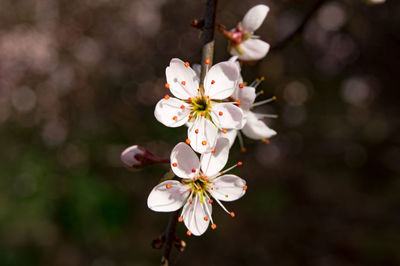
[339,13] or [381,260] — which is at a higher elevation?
[339,13]

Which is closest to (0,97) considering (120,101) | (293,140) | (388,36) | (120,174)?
(120,101)

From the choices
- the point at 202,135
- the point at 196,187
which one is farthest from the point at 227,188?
the point at 202,135

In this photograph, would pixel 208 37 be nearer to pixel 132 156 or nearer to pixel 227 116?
pixel 227 116

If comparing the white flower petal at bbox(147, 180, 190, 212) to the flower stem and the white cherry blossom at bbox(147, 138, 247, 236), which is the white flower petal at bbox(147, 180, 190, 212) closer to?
the white cherry blossom at bbox(147, 138, 247, 236)

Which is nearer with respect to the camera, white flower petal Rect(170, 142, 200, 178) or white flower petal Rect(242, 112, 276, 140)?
white flower petal Rect(170, 142, 200, 178)

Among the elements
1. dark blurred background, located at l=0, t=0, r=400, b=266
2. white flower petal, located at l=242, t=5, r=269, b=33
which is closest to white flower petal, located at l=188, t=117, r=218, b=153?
white flower petal, located at l=242, t=5, r=269, b=33

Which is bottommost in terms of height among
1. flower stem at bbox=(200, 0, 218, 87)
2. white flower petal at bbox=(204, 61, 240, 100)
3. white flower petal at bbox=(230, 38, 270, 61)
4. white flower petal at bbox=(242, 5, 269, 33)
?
white flower petal at bbox=(204, 61, 240, 100)

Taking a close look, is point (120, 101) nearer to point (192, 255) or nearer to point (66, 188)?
point (66, 188)
